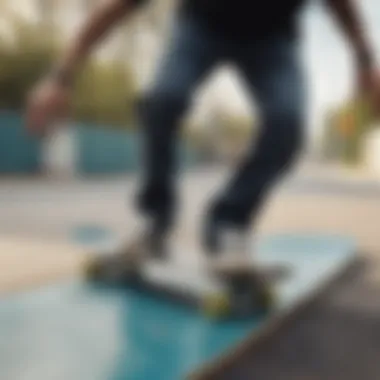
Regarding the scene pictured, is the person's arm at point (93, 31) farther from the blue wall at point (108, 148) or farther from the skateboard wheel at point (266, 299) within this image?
the skateboard wheel at point (266, 299)

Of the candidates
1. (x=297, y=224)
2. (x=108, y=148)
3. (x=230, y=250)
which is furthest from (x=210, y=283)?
(x=297, y=224)

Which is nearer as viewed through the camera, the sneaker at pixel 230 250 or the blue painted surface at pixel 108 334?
the blue painted surface at pixel 108 334

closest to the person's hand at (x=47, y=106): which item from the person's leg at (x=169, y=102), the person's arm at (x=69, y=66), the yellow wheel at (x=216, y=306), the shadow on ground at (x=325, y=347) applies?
the person's arm at (x=69, y=66)

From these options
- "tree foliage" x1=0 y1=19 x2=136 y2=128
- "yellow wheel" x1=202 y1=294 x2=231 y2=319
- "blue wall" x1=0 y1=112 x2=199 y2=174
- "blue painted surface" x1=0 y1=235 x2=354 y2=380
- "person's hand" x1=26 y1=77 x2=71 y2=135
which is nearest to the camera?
"blue painted surface" x1=0 y1=235 x2=354 y2=380

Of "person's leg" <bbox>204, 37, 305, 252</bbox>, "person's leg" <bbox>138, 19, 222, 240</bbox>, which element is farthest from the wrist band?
"person's leg" <bbox>138, 19, 222, 240</bbox>

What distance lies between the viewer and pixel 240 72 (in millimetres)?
932

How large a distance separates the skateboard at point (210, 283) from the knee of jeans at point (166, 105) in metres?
0.23

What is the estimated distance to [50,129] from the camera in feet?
3.14

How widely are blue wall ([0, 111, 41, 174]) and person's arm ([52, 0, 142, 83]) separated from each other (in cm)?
19

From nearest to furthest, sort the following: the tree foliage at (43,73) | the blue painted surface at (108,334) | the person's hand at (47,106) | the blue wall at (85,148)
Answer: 1. the blue painted surface at (108,334)
2. the person's hand at (47,106)
3. the tree foliage at (43,73)
4. the blue wall at (85,148)

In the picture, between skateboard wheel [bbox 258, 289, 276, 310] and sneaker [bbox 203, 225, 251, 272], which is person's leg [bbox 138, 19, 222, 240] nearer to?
sneaker [bbox 203, 225, 251, 272]

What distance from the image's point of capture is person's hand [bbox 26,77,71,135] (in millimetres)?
913

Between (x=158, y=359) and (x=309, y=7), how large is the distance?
613mm

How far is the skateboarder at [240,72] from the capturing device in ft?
2.90
